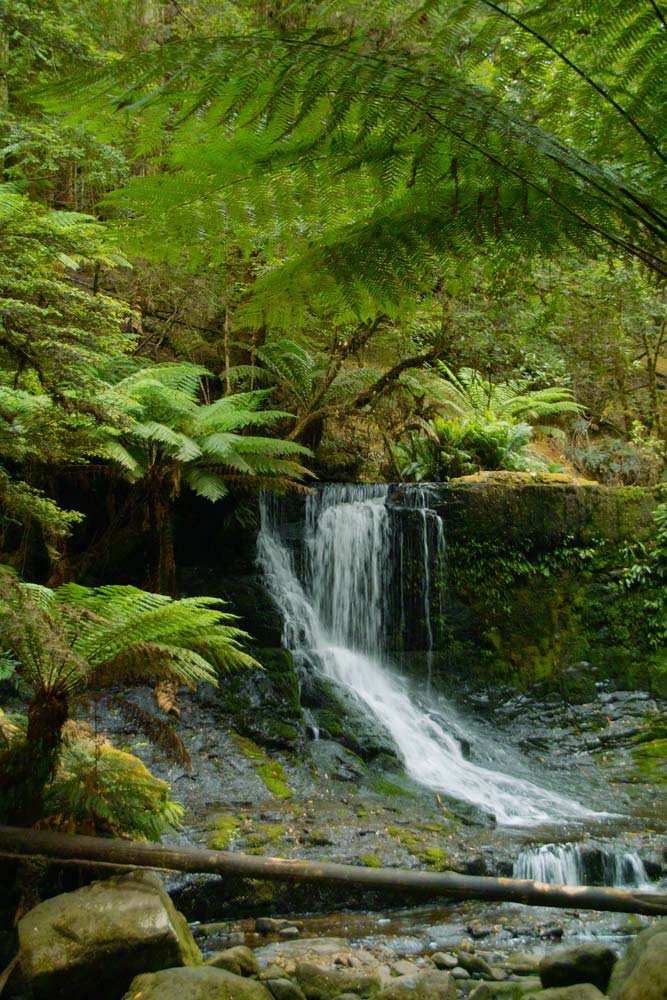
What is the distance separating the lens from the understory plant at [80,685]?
255cm

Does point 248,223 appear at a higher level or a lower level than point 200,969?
higher

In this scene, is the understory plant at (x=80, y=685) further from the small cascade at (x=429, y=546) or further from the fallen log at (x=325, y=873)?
the small cascade at (x=429, y=546)

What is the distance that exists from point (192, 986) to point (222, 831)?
1.97m

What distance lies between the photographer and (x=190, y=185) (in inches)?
77.6

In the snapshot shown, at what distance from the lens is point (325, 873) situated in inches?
88.9

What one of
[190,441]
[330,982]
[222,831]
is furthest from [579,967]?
[190,441]

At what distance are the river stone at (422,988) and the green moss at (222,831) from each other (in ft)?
5.59

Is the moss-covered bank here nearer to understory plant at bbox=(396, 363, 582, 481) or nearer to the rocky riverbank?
understory plant at bbox=(396, 363, 582, 481)

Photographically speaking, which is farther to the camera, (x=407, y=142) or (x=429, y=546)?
(x=429, y=546)

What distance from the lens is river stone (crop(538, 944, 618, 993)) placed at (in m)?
2.55

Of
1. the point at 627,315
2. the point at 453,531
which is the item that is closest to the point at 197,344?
the point at 453,531

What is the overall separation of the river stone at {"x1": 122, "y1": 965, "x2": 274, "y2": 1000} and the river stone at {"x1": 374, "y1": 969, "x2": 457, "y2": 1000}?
0.43 meters

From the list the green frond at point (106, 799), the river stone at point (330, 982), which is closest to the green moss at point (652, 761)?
the river stone at point (330, 982)

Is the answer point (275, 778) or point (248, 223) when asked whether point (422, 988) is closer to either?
point (248, 223)
